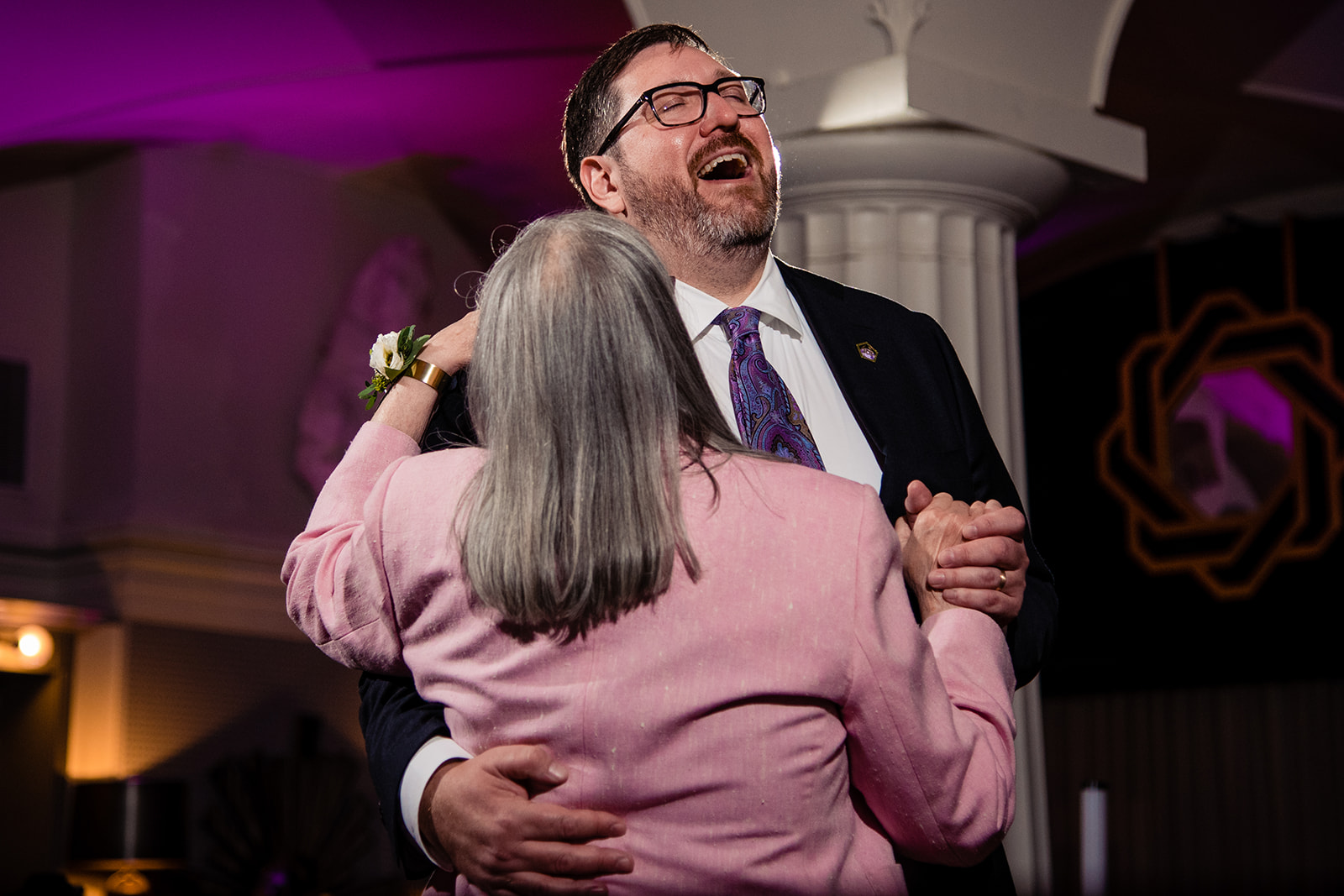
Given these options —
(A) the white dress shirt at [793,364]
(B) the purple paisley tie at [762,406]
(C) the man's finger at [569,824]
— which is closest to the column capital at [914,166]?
(A) the white dress shirt at [793,364]

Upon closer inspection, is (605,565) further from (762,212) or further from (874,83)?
(874,83)

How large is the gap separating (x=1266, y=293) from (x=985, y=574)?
8725 mm

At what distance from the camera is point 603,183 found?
1.70 m

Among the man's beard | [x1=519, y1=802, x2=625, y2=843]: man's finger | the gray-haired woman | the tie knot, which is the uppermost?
the man's beard

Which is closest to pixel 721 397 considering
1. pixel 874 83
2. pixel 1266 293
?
pixel 874 83

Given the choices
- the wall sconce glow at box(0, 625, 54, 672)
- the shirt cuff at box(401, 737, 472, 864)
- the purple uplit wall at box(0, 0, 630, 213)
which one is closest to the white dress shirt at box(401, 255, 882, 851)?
the shirt cuff at box(401, 737, 472, 864)

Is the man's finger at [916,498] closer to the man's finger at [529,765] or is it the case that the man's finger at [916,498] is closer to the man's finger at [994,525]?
the man's finger at [994,525]

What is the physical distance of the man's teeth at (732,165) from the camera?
1.61 metres

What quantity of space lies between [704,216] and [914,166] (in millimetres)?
1565

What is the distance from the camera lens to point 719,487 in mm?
1134

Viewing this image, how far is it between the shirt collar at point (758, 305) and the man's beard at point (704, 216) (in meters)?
0.05

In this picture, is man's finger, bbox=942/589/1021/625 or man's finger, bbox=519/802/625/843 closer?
man's finger, bbox=519/802/625/843

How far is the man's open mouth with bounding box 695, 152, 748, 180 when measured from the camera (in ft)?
5.30

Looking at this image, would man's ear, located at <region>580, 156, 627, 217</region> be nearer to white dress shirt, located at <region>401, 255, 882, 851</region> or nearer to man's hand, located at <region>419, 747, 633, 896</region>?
white dress shirt, located at <region>401, 255, 882, 851</region>
